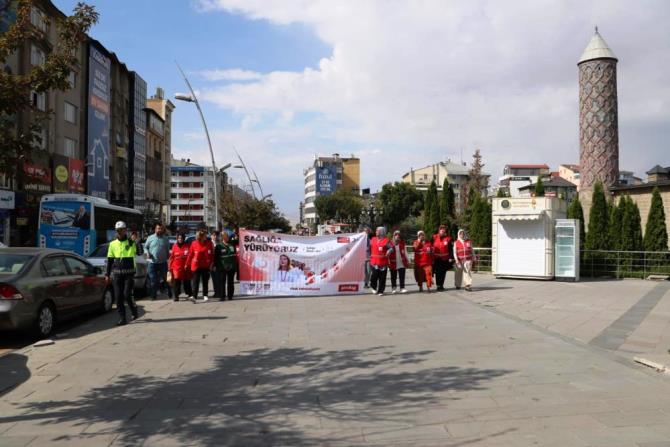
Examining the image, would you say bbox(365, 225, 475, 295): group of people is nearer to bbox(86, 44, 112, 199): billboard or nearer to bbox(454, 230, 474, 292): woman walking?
bbox(454, 230, 474, 292): woman walking

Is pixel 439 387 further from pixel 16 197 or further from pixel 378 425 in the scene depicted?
pixel 16 197

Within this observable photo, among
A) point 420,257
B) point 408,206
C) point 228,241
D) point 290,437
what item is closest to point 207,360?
point 290,437

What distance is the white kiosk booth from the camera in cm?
1816

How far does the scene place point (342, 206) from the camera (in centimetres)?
9831

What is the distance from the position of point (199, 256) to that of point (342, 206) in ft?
278

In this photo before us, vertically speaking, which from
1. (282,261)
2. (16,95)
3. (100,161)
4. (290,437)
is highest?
(100,161)

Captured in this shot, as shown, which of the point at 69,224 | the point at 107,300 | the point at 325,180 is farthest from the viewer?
the point at 325,180

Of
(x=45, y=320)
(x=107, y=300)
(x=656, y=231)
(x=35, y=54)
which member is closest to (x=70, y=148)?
(x=35, y=54)

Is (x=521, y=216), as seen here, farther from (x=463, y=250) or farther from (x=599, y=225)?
(x=599, y=225)

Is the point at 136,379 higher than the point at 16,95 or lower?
lower

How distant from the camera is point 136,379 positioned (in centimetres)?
652

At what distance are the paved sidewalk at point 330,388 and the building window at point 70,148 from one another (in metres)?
35.1

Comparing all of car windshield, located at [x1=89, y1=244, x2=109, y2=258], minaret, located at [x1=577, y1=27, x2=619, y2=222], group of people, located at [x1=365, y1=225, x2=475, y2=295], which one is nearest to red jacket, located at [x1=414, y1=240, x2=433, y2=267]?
group of people, located at [x1=365, y1=225, x2=475, y2=295]

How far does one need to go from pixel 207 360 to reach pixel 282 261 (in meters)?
7.63
